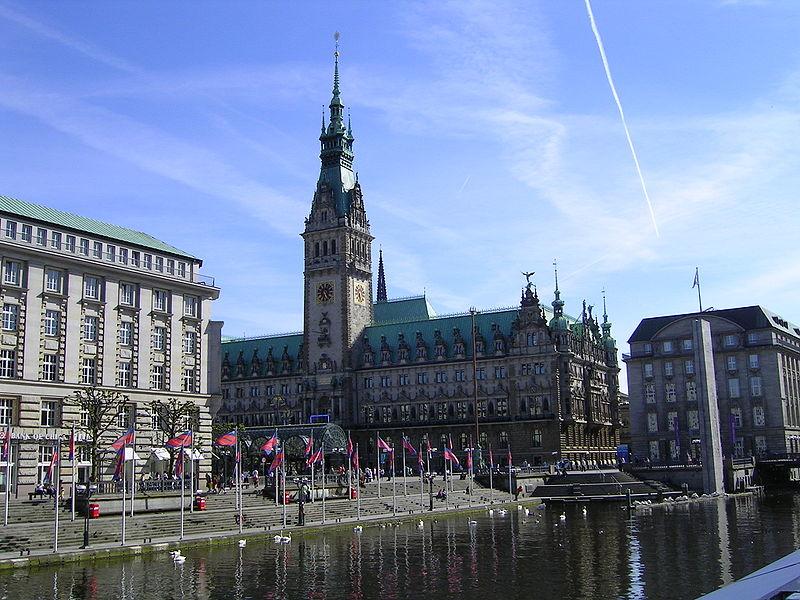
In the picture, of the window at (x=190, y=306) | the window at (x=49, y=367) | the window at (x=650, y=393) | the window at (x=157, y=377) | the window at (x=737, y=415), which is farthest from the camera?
the window at (x=650, y=393)

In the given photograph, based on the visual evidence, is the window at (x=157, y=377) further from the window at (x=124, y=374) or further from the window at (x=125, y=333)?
the window at (x=125, y=333)

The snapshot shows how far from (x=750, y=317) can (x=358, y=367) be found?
81289mm

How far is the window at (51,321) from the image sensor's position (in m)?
89.6

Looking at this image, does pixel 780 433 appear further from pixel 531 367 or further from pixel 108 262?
pixel 108 262

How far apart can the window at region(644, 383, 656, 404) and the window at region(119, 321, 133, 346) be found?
112 meters

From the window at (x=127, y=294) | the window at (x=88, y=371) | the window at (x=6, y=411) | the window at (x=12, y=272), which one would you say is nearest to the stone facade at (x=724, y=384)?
the window at (x=127, y=294)

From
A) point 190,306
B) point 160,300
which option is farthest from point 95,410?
point 190,306

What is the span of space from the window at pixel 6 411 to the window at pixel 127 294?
58.9 ft

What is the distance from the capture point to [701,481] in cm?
13588

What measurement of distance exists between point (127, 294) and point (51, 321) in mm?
10900

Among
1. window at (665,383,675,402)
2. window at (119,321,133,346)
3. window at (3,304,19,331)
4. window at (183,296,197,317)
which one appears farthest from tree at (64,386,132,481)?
window at (665,383,675,402)

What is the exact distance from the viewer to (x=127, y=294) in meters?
99.4

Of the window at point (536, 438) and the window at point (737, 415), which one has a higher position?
the window at point (737, 415)

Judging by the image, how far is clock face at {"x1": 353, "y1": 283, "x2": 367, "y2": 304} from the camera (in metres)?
192
